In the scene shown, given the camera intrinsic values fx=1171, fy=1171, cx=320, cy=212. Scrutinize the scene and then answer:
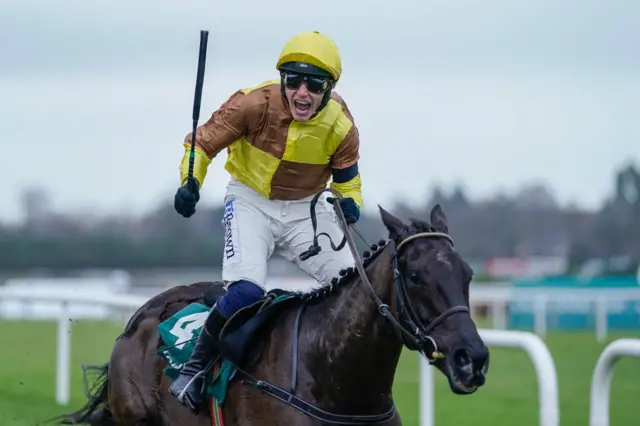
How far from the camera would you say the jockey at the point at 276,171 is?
475cm

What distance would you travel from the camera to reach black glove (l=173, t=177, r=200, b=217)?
4809 mm

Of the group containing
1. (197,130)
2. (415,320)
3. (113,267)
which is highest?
(197,130)

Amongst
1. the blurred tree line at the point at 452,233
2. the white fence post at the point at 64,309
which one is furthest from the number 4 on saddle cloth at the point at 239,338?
the blurred tree line at the point at 452,233

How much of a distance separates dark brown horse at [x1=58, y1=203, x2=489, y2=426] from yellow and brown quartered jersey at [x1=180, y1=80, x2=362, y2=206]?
57 centimetres

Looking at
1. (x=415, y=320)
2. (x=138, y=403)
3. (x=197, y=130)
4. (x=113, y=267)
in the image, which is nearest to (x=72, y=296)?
(x=138, y=403)

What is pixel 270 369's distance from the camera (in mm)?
4602

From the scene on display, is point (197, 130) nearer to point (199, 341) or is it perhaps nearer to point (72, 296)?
point (199, 341)

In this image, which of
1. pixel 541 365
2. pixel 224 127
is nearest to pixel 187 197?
pixel 224 127

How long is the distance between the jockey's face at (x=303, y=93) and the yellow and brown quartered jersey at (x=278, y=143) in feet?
0.26

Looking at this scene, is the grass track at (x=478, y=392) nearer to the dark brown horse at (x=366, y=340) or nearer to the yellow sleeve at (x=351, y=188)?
the yellow sleeve at (x=351, y=188)

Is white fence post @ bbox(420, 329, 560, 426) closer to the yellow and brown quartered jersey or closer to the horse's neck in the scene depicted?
the horse's neck

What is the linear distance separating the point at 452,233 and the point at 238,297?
15536 millimetres

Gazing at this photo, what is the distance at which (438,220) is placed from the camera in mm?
4188

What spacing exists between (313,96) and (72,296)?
4.96m
